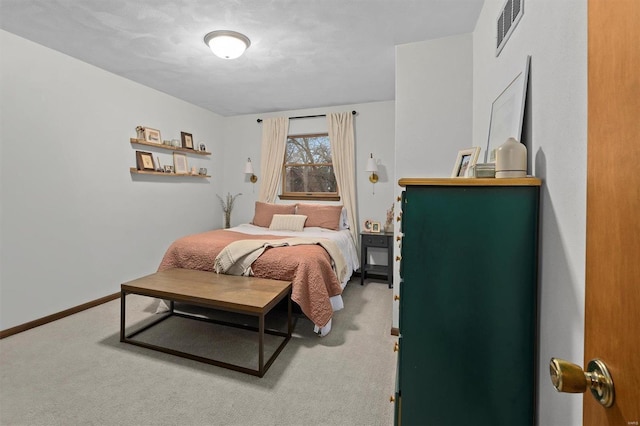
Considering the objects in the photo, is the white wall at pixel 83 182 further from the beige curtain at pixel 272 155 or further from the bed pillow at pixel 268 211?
the bed pillow at pixel 268 211

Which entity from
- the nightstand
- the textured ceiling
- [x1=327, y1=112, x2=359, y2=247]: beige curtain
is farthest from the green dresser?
[x1=327, y1=112, x2=359, y2=247]: beige curtain

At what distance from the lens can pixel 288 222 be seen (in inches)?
167

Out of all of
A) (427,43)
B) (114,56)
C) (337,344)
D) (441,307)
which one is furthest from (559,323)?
(114,56)

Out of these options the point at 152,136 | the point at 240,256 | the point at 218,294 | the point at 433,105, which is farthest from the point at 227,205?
the point at 433,105

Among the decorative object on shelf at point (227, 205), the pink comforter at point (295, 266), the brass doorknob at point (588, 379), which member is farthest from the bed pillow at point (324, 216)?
the brass doorknob at point (588, 379)

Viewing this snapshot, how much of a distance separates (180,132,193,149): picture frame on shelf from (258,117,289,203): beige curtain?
1.11m

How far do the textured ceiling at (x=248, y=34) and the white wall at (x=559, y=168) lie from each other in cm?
126

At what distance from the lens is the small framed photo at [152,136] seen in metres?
3.81

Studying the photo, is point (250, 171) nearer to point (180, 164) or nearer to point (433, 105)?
point (180, 164)

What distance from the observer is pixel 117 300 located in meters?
3.44

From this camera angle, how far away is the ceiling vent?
1441 millimetres

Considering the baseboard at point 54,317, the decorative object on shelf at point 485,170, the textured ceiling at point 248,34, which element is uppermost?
the textured ceiling at point 248,34

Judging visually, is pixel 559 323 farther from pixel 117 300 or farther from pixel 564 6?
pixel 117 300

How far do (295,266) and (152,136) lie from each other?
9.12 ft
